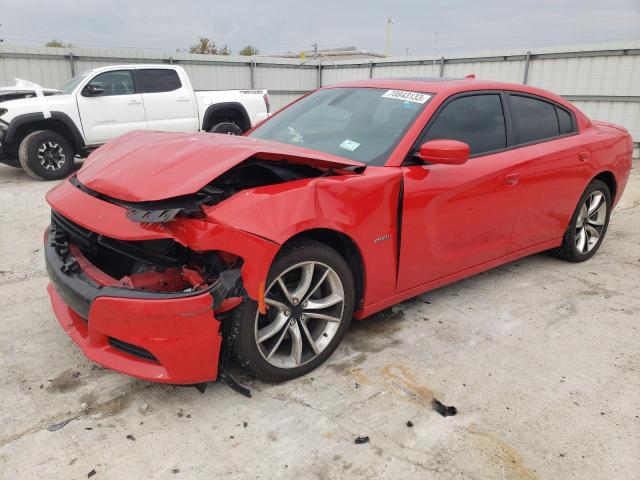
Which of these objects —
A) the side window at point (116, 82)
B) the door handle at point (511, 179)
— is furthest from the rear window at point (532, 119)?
the side window at point (116, 82)

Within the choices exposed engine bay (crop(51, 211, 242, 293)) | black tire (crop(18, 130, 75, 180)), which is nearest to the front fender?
exposed engine bay (crop(51, 211, 242, 293))

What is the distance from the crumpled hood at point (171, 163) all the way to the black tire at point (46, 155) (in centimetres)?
587

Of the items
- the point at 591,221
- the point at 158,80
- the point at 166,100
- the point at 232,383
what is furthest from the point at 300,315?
the point at 158,80

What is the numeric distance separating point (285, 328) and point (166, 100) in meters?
7.71

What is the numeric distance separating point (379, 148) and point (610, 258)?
127 inches

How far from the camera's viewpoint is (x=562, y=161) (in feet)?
13.4

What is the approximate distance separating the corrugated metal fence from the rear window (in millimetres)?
8455

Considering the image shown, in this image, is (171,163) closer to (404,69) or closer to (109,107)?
(109,107)

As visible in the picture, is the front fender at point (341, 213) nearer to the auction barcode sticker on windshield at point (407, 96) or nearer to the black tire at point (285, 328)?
the black tire at point (285, 328)

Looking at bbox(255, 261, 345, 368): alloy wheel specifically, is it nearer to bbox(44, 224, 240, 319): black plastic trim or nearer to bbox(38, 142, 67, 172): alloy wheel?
bbox(44, 224, 240, 319): black plastic trim

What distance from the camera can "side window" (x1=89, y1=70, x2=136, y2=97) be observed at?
864 cm

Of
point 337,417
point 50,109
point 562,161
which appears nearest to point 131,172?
point 337,417

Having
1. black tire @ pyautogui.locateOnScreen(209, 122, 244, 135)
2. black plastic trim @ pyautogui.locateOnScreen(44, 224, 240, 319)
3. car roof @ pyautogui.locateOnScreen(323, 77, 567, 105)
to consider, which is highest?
car roof @ pyautogui.locateOnScreen(323, 77, 567, 105)

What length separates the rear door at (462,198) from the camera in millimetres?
3100
